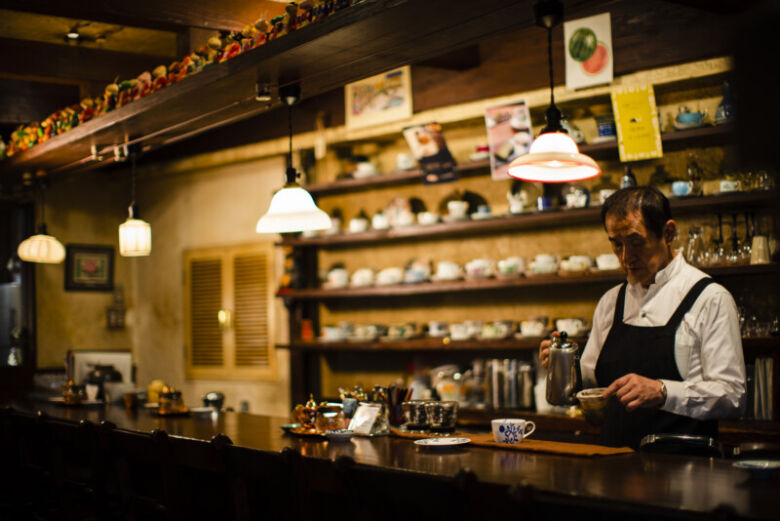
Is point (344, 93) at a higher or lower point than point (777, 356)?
higher

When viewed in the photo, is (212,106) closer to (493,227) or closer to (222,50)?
(222,50)

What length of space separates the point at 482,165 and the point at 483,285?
777 millimetres

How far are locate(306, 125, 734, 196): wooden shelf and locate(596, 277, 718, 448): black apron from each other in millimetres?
1652

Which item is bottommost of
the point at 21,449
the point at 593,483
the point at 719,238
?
the point at 21,449

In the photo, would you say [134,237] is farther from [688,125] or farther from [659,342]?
[659,342]

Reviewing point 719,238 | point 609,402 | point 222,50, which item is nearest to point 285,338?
point 222,50

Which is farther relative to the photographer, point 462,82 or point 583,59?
point 462,82

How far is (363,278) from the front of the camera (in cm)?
618

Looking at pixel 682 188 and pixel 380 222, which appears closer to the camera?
pixel 682 188

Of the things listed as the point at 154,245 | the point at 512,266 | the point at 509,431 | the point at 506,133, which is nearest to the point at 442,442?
the point at 509,431

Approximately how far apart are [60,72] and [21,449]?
9.36 ft

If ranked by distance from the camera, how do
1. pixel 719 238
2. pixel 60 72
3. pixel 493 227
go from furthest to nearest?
pixel 60 72
pixel 493 227
pixel 719 238

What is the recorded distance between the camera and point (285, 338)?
7.13 meters

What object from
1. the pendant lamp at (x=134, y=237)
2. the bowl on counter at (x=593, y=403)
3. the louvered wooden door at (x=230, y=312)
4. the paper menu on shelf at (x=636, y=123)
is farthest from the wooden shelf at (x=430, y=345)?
the bowl on counter at (x=593, y=403)
